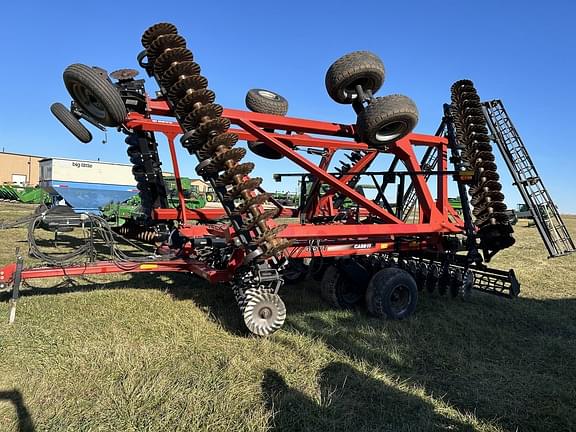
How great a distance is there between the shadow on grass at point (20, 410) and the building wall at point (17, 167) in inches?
2400

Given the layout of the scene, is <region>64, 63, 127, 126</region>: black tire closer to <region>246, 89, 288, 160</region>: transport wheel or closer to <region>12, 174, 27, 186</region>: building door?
<region>246, 89, 288, 160</region>: transport wheel

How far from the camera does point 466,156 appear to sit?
6.15 metres

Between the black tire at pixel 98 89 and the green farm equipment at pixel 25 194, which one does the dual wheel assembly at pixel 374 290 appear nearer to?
the black tire at pixel 98 89

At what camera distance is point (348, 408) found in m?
3.21

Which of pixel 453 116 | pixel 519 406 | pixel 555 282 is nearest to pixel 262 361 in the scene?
pixel 519 406

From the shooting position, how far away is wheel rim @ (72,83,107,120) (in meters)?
4.75

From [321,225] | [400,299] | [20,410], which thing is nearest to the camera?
[20,410]

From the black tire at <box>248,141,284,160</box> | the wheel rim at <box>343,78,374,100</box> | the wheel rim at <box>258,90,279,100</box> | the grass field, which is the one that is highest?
the wheel rim at <box>258,90,279,100</box>

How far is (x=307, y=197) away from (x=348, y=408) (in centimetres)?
488

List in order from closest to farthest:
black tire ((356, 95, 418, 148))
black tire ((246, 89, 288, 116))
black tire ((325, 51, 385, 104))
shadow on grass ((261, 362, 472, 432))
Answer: shadow on grass ((261, 362, 472, 432)) → black tire ((356, 95, 418, 148)) → black tire ((325, 51, 385, 104)) → black tire ((246, 89, 288, 116))

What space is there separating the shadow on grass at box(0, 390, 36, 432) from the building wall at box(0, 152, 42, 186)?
6096 cm

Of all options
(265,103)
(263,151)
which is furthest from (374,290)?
(263,151)

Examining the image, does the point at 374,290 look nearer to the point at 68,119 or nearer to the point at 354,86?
the point at 354,86

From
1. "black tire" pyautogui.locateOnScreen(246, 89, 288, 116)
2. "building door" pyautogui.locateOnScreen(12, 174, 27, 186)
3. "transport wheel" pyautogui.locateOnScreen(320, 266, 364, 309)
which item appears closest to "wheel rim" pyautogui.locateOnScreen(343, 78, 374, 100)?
"black tire" pyautogui.locateOnScreen(246, 89, 288, 116)
